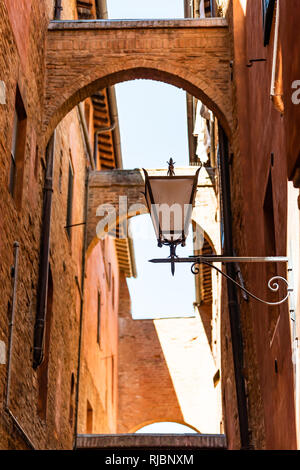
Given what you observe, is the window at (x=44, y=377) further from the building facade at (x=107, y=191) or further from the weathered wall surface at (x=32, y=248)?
the weathered wall surface at (x=32, y=248)

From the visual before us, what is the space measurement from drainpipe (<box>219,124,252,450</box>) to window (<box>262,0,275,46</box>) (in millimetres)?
3620

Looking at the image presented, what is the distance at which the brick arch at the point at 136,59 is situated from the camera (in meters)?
12.4

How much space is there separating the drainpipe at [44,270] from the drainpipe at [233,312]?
236 cm

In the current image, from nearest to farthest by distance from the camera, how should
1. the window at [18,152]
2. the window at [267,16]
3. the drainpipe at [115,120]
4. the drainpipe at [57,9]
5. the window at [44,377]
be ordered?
the window at [267,16]
the window at [18,152]
the window at [44,377]
the drainpipe at [57,9]
the drainpipe at [115,120]

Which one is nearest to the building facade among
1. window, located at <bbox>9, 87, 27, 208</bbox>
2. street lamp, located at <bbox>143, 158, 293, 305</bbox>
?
window, located at <bbox>9, 87, 27, 208</bbox>

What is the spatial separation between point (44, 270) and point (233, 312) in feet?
8.23

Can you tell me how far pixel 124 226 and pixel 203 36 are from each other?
902 cm

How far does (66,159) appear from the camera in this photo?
49.5ft

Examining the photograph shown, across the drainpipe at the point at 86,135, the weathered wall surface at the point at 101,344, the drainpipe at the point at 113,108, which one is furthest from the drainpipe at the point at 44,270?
the drainpipe at the point at 113,108

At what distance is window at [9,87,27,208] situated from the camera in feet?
34.6

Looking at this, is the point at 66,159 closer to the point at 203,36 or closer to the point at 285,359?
the point at 203,36

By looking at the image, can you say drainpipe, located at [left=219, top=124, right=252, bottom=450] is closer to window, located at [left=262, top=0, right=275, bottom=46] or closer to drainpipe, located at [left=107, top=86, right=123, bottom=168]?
window, located at [left=262, top=0, right=275, bottom=46]

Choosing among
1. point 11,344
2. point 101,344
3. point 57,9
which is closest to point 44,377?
point 11,344
